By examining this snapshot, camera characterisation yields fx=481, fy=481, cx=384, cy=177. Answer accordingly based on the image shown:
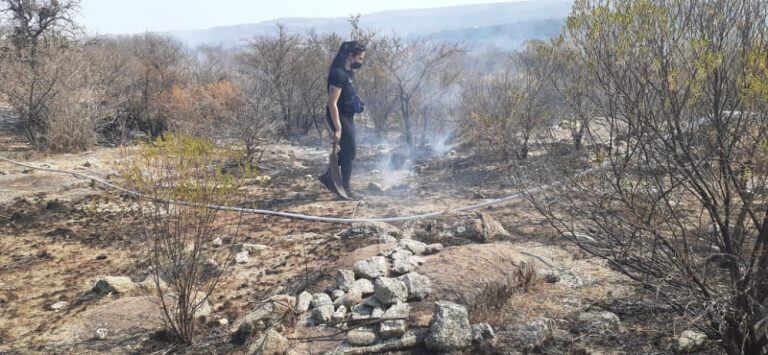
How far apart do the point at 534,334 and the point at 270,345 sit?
63.8 inches

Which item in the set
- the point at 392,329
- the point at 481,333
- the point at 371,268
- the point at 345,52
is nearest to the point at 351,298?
the point at 371,268

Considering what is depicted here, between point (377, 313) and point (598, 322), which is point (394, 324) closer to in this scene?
point (377, 313)

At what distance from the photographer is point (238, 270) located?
4.34m

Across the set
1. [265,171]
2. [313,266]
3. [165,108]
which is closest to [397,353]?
[313,266]

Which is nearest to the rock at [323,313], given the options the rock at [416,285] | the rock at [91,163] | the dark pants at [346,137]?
the rock at [416,285]

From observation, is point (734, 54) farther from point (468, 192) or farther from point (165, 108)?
point (165, 108)

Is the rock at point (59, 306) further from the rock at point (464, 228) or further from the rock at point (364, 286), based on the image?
the rock at point (464, 228)

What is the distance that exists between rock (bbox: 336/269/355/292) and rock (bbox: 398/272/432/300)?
1.19ft

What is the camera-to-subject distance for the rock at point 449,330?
9.29 ft

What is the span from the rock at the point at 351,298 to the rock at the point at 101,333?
5.15 feet

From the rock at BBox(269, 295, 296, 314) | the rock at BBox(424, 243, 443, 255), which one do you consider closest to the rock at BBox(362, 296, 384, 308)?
the rock at BBox(269, 295, 296, 314)

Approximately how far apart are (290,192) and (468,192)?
9.15 ft

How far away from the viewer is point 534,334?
3.00 metres

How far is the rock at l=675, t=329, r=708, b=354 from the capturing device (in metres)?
2.88
